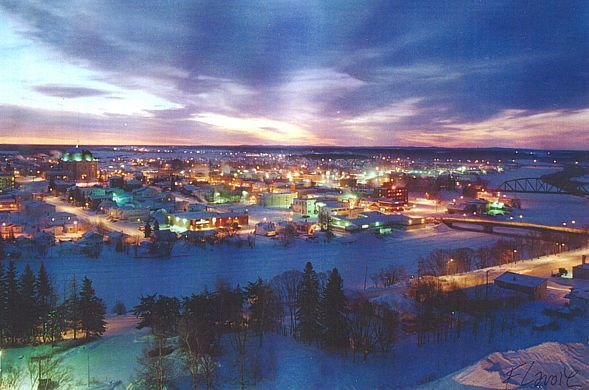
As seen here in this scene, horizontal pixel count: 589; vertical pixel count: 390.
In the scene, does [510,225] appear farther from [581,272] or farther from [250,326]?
[250,326]

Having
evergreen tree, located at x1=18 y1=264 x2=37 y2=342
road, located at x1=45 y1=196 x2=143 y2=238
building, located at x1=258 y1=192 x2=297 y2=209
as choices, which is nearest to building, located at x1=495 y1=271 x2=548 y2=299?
evergreen tree, located at x1=18 y1=264 x2=37 y2=342

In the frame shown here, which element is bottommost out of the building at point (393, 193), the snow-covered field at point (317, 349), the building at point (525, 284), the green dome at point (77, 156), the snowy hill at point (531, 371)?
the snow-covered field at point (317, 349)

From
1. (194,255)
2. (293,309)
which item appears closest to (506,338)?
(293,309)

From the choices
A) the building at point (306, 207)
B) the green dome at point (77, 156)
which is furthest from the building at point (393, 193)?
the green dome at point (77, 156)

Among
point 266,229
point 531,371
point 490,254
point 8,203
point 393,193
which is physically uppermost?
point 393,193

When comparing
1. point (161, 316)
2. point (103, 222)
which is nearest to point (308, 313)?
point (161, 316)

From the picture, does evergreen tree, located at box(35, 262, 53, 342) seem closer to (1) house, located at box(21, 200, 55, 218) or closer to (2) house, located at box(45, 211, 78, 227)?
(2) house, located at box(45, 211, 78, 227)

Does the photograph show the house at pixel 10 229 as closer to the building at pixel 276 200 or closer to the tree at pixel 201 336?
the tree at pixel 201 336
